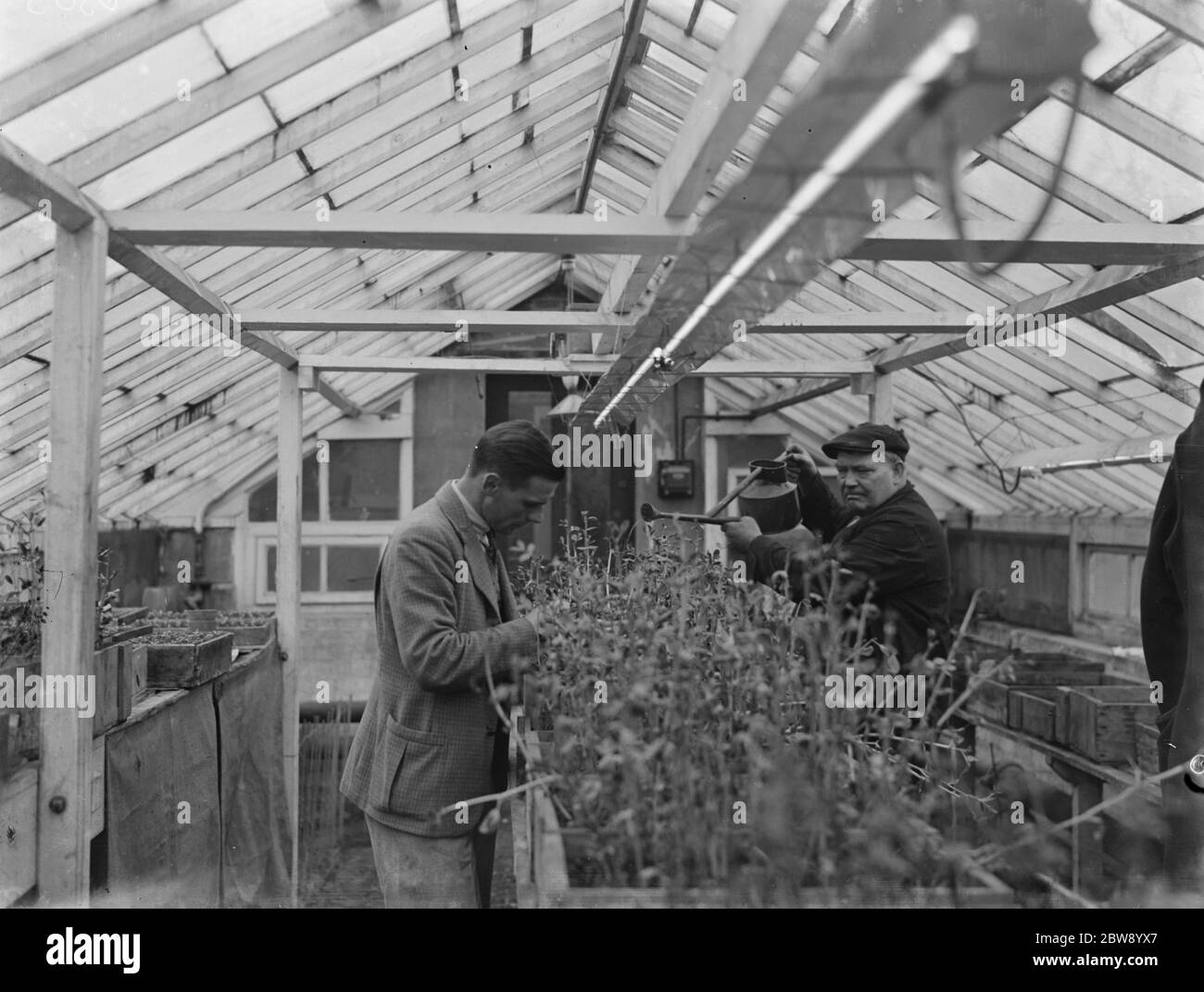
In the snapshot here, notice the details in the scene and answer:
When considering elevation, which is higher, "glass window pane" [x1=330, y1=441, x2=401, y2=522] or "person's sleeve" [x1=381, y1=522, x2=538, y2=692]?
"glass window pane" [x1=330, y1=441, x2=401, y2=522]

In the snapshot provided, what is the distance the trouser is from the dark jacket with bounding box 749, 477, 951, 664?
1.17 metres

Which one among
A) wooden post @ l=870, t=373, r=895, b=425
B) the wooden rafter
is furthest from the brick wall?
the wooden rafter

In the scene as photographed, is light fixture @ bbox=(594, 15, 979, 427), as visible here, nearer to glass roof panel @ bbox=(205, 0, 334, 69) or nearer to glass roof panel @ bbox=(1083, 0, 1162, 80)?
glass roof panel @ bbox=(1083, 0, 1162, 80)

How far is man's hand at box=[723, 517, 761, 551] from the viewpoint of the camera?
10.4 ft

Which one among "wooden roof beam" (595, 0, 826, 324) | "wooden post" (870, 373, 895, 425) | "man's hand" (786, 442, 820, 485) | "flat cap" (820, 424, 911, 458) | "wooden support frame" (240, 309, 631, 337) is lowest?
"man's hand" (786, 442, 820, 485)

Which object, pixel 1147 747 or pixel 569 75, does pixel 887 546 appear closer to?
pixel 1147 747

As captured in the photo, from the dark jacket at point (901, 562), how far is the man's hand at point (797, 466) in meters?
0.44

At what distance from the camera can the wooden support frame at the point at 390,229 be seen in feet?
9.55

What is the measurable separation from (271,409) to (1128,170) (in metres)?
6.56

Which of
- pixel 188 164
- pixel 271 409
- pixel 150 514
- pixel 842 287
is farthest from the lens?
pixel 150 514

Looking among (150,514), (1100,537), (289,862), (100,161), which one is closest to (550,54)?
(100,161)

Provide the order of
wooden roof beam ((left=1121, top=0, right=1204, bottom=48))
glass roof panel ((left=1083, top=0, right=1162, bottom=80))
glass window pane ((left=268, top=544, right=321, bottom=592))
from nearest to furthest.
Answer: wooden roof beam ((left=1121, top=0, right=1204, bottom=48)), glass roof panel ((left=1083, top=0, right=1162, bottom=80)), glass window pane ((left=268, top=544, right=321, bottom=592))
